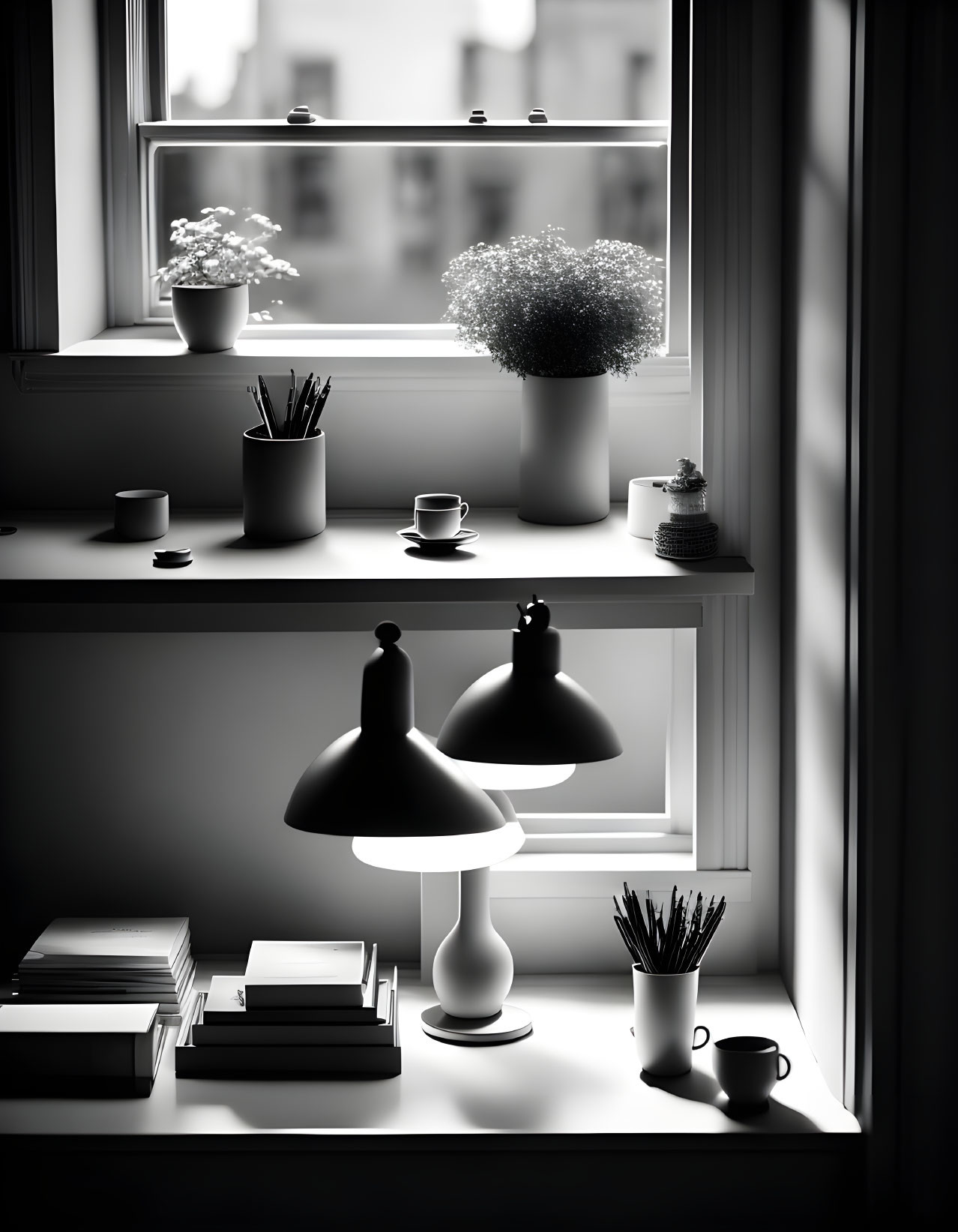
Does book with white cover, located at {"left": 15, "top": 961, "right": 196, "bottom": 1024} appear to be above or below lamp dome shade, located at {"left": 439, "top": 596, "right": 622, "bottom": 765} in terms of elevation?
below

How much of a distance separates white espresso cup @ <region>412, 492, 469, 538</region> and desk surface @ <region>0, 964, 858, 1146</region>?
0.79 metres

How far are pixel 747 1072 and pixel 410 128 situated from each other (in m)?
1.64

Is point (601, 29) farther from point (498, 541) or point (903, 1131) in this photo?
point (903, 1131)

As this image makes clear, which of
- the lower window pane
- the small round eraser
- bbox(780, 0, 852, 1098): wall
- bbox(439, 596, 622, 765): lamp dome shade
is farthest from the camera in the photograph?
the lower window pane

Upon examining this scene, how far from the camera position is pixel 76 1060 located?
212cm

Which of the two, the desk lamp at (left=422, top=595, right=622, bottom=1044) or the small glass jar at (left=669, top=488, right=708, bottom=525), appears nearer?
the desk lamp at (left=422, top=595, right=622, bottom=1044)

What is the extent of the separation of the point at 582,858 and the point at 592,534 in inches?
23.3

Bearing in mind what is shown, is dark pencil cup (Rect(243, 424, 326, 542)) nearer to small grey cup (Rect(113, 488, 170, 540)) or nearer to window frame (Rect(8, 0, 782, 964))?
small grey cup (Rect(113, 488, 170, 540))

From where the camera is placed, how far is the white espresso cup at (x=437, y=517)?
2188mm

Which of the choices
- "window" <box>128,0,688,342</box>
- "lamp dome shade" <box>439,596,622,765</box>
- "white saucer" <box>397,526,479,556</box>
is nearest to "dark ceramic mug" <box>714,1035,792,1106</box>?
"lamp dome shade" <box>439,596,622,765</box>

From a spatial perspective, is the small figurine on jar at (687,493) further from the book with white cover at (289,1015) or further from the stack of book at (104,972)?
the stack of book at (104,972)

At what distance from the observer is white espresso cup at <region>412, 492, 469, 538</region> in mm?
2188

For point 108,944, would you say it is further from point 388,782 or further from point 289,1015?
point 388,782

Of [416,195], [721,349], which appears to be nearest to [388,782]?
[721,349]
